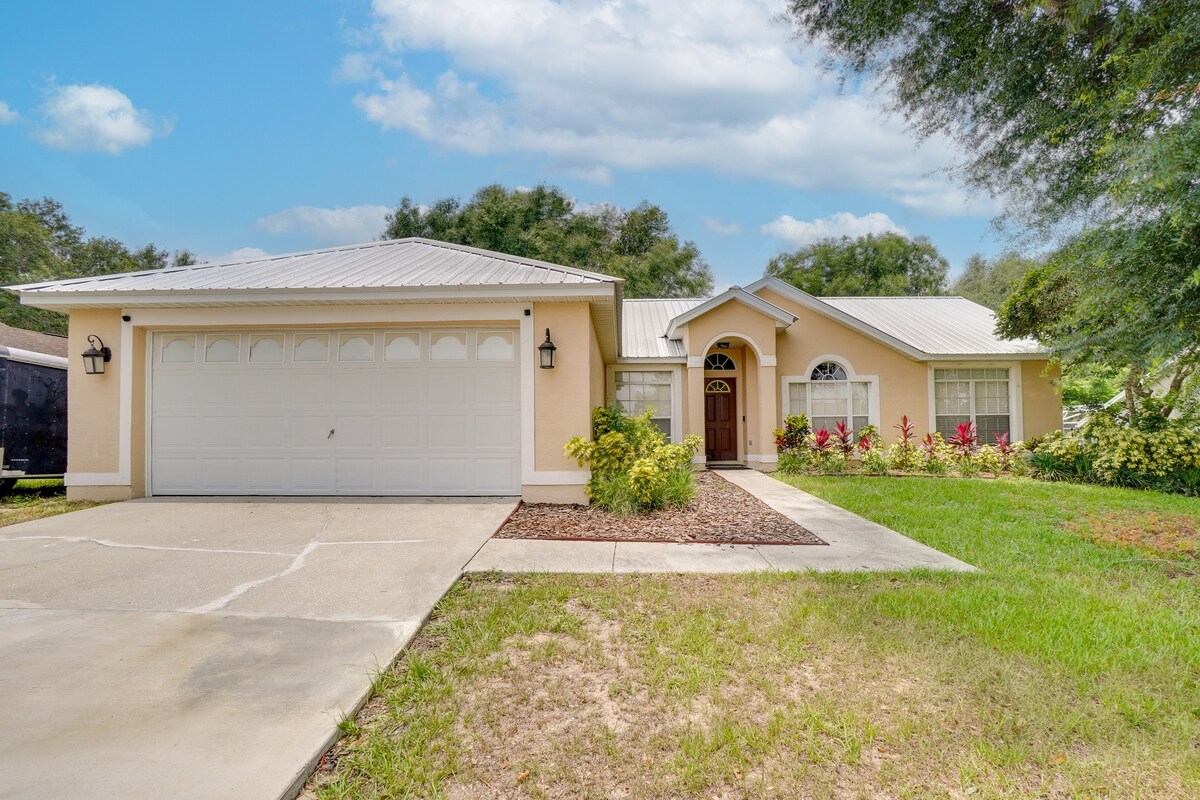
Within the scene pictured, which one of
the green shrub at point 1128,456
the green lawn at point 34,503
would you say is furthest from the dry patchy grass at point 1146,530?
the green lawn at point 34,503

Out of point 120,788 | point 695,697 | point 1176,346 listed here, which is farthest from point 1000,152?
point 120,788

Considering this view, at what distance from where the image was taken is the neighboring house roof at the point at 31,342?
9668 millimetres

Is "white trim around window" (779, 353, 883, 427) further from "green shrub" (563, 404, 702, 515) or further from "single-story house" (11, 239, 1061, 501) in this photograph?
"single-story house" (11, 239, 1061, 501)

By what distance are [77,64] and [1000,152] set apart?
19241 mm

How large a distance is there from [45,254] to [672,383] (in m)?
29.8

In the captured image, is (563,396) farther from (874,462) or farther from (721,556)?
(874,462)

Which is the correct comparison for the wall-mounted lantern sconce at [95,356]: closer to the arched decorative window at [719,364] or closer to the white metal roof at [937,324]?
the arched decorative window at [719,364]

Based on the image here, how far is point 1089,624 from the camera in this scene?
3.59 meters

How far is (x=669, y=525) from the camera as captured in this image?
258 inches

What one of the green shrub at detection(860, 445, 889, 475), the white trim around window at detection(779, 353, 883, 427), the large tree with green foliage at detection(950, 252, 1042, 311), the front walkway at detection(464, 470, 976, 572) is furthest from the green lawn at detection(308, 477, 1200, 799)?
the large tree with green foliage at detection(950, 252, 1042, 311)

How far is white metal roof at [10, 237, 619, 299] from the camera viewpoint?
746 centimetres

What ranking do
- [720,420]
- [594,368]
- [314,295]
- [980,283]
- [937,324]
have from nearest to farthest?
[314,295], [594,368], [720,420], [937,324], [980,283]

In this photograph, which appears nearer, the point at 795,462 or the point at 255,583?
the point at 255,583

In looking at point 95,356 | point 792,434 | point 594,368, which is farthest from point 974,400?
point 95,356
